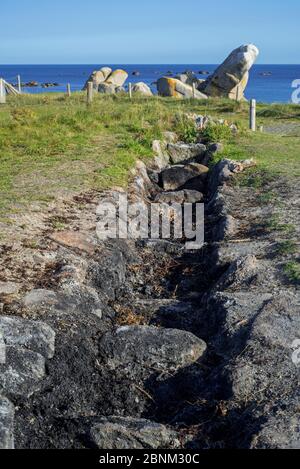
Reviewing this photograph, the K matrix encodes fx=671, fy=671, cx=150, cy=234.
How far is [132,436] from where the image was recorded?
5023 mm

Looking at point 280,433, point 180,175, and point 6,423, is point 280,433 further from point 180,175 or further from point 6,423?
point 180,175

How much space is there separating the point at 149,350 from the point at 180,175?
9.05 metres

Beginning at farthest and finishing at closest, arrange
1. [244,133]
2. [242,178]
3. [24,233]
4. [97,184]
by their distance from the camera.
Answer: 1. [244,133]
2. [242,178]
3. [97,184]
4. [24,233]

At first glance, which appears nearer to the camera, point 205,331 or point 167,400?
point 167,400

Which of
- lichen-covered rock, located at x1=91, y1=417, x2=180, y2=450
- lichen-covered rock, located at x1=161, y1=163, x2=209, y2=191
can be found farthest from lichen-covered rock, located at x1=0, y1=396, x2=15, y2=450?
lichen-covered rock, located at x1=161, y1=163, x2=209, y2=191

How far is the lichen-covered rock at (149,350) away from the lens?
6.17 meters

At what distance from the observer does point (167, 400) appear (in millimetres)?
5883

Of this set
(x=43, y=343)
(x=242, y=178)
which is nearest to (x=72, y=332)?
(x=43, y=343)

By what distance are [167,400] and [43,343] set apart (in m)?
1.20

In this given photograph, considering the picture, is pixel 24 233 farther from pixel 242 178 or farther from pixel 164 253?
pixel 242 178

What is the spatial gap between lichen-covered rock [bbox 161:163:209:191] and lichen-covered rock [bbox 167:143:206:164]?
6.13 feet

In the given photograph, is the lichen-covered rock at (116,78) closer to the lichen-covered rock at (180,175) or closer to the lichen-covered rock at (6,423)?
the lichen-covered rock at (180,175)

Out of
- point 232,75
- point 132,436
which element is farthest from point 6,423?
point 232,75

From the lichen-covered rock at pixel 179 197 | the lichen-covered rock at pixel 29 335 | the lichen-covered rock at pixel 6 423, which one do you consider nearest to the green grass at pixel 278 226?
the lichen-covered rock at pixel 179 197
